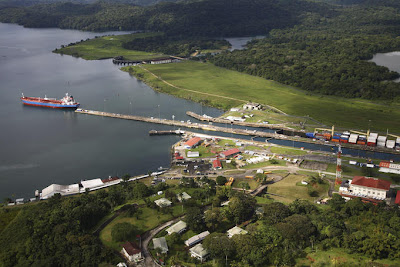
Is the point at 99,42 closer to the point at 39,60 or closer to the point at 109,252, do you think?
the point at 39,60

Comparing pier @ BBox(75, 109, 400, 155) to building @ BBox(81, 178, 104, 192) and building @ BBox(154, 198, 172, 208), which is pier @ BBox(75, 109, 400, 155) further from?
building @ BBox(154, 198, 172, 208)

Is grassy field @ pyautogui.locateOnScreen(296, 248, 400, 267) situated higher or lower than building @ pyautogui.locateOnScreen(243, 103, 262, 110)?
lower

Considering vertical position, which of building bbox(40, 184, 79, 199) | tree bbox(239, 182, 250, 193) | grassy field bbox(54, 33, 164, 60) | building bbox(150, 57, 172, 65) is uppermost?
grassy field bbox(54, 33, 164, 60)

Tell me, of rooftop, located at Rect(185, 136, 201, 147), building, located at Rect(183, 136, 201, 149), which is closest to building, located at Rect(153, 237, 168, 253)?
building, located at Rect(183, 136, 201, 149)

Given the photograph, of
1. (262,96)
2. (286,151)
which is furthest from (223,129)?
(262,96)

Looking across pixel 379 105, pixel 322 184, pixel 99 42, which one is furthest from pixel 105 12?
pixel 322 184

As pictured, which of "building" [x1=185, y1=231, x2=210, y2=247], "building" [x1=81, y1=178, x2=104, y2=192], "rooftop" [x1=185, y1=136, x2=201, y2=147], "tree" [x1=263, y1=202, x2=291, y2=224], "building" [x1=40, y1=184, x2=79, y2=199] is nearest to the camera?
"building" [x1=185, y1=231, x2=210, y2=247]

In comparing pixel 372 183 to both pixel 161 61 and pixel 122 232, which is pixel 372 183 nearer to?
pixel 122 232
